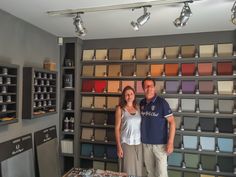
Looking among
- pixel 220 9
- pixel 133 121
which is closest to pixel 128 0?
pixel 220 9

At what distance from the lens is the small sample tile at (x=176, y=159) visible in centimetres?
335

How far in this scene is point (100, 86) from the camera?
147 inches

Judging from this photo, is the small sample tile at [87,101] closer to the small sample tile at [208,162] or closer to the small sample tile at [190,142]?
the small sample tile at [190,142]

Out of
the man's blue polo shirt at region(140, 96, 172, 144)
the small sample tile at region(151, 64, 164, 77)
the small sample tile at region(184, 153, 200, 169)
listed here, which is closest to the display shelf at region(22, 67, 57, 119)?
the man's blue polo shirt at region(140, 96, 172, 144)

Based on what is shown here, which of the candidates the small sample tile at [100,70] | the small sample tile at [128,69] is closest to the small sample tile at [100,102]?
the small sample tile at [100,70]

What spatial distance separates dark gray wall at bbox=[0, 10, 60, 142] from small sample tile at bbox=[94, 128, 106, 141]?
77 centimetres

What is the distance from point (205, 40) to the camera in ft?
11.0

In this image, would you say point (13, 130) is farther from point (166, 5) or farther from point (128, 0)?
point (166, 5)

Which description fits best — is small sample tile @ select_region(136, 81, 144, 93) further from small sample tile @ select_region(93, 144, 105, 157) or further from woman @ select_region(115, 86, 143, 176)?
small sample tile @ select_region(93, 144, 105, 157)

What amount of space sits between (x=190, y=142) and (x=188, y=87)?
2.79 ft

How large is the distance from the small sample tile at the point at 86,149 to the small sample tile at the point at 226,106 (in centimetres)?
220

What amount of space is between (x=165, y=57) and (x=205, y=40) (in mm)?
657

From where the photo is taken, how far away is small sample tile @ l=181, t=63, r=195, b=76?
334 centimetres

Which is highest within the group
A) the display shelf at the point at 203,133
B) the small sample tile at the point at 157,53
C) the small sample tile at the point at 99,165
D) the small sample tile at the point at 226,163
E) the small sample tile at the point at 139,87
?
the small sample tile at the point at 157,53
